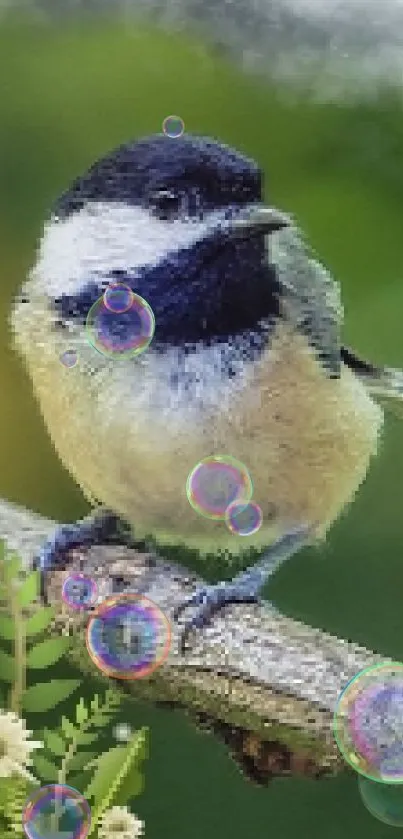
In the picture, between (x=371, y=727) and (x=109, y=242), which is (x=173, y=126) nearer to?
(x=109, y=242)

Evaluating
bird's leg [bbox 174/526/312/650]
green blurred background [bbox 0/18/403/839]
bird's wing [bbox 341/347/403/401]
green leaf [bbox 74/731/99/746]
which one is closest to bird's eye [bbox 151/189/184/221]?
green blurred background [bbox 0/18/403/839]

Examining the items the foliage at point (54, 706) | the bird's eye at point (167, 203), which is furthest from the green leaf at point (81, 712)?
the bird's eye at point (167, 203)

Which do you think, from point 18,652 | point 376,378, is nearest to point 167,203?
point 376,378

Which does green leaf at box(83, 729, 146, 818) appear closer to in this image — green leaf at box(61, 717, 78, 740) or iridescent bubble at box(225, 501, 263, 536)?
green leaf at box(61, 717, 78, 740)

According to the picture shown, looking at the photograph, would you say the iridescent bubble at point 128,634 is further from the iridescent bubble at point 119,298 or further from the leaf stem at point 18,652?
the iridescent bubble at point 119,298

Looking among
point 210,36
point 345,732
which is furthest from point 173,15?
point 345,732
